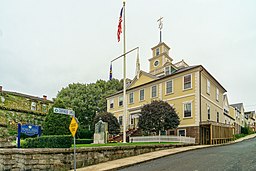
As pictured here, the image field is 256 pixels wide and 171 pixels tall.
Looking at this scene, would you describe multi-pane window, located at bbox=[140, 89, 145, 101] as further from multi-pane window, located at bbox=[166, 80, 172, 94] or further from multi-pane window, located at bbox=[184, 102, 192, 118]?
multi-pane window, located at bbox=[184, 102, 192, 118]

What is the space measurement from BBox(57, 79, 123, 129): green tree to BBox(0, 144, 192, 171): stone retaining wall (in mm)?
26292

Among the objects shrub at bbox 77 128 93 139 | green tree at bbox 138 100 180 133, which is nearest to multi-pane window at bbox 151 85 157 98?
green tree at bbox 138 100 180 133

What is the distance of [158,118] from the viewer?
66.1 ft

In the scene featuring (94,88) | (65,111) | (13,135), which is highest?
(94,88)

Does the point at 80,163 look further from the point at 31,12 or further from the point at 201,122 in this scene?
the point at 201,122

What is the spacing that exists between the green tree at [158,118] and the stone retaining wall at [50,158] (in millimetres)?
7138

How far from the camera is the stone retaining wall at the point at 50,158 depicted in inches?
453

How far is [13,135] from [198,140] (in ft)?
62.6

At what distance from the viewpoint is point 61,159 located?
38.8 ft

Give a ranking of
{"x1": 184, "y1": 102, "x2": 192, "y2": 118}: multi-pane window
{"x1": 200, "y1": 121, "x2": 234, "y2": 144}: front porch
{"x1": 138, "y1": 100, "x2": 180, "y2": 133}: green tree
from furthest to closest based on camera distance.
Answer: {"x1": 184, "y1": 102, "x2": 192, "y2": 118}: multi-pane window < {"x1": 200, "y1": 121, "x2": 234, "y2": 144}: front porch < {"x1": 138, "y1": 100, "x2": 180, "y2": 133}: green tree

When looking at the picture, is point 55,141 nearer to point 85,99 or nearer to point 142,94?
point 142,94

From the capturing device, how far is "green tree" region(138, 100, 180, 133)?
20.2 metres

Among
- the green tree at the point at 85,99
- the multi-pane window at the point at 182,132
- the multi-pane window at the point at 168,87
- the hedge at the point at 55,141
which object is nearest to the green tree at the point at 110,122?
the multi-pane window at the point at 168,87

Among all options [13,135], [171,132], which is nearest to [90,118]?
[13,135]
